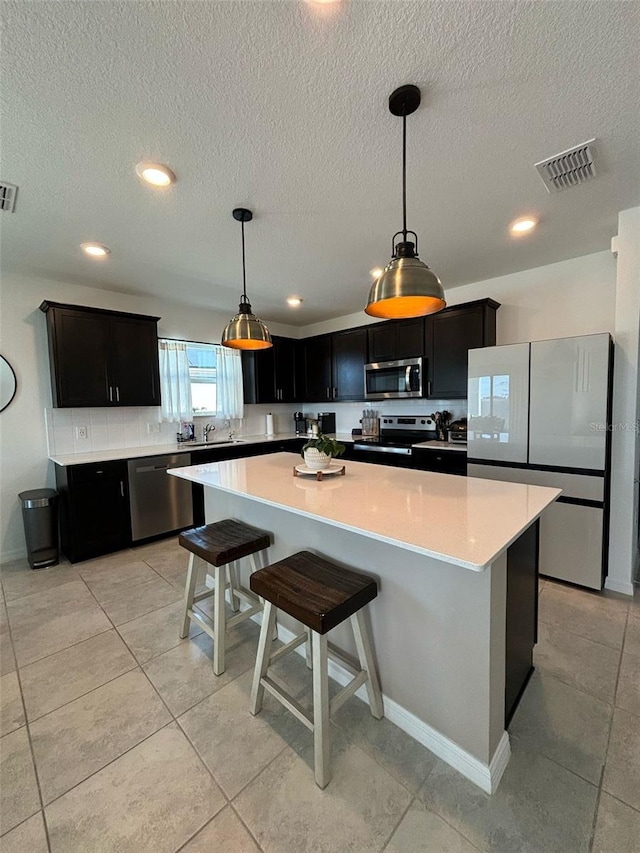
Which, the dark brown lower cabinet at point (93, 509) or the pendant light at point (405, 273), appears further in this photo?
the dark brown lower cabinet at point (93, 509)

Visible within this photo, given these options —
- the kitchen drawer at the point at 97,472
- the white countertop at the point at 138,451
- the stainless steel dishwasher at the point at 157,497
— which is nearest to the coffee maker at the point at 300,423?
the white countertop at the point at 138,451

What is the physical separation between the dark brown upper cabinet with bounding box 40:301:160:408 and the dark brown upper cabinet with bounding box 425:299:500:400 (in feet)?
9.70

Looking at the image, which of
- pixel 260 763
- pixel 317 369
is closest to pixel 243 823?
pixel 260 763

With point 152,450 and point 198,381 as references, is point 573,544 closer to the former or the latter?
point 152,450

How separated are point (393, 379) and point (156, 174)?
294cm

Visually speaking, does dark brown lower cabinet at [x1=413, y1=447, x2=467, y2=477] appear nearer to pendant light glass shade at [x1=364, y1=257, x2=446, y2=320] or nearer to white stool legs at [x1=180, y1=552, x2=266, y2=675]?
white stool legs at [x1=180, y1=552, x2=266, y2=675]

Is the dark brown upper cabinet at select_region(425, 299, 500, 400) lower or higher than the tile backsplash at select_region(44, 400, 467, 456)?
higher

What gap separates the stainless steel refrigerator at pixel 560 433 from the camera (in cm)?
246

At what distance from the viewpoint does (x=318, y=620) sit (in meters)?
1.29

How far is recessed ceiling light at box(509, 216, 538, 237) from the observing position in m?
2.33

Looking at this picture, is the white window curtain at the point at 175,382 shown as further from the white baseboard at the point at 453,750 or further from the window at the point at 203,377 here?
the white baseboard at the point at 453,750

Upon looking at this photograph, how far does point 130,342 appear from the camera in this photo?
11.8 ft

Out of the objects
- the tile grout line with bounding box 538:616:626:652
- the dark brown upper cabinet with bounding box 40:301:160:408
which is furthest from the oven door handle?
the dark brown upper cabinet with bounding box 40:301:160:408

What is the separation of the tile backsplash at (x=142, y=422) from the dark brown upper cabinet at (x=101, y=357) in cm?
31
